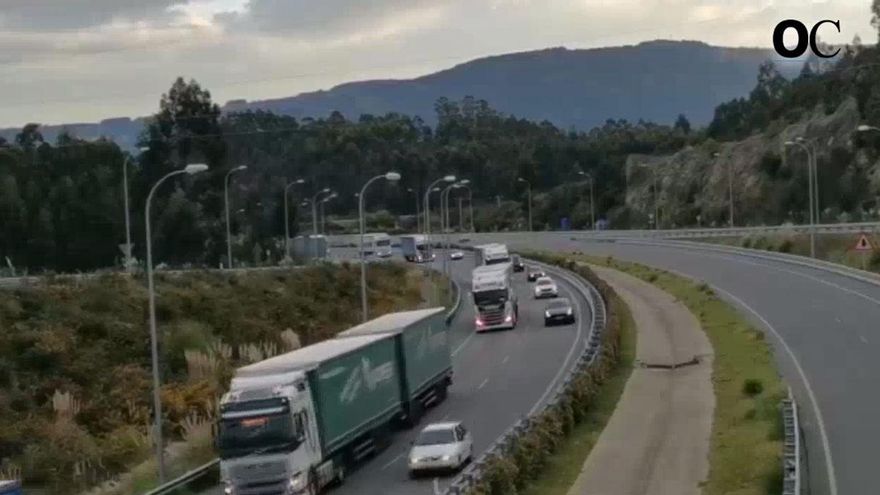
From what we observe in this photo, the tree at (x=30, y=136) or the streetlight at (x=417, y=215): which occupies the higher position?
the tree at (x=30, y=136)

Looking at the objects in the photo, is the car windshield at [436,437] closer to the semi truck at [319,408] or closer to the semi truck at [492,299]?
the semi truck at [319,408]

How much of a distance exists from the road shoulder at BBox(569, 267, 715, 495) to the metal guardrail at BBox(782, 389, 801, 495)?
6.38 feet

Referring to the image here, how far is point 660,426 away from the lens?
39938 millimetres

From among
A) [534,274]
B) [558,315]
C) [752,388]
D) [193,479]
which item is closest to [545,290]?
[558,315]

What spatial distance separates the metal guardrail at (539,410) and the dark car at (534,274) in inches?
483

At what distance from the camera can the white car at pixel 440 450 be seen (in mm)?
33312

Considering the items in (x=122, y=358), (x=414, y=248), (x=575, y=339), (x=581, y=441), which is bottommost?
(x=575, y=339)

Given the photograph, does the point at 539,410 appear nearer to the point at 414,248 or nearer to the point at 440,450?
the point at 440,450

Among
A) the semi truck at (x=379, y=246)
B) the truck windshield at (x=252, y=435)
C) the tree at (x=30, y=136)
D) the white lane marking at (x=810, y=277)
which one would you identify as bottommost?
the white lane marking at (x=810, y=277)

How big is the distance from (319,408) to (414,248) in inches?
3704

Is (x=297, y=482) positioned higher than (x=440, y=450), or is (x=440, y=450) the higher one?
(x=297, y=482)

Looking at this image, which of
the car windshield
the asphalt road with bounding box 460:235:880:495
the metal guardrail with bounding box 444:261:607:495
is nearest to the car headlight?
the metal guardrail with bounding box 444:261:607:495

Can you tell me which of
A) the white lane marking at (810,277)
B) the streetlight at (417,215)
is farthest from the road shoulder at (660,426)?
the streetlight at (417,215)

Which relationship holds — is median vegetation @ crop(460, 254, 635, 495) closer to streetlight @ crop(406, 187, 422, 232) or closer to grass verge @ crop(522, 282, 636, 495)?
grass verge @ crop(522, 282, 636, 495)
